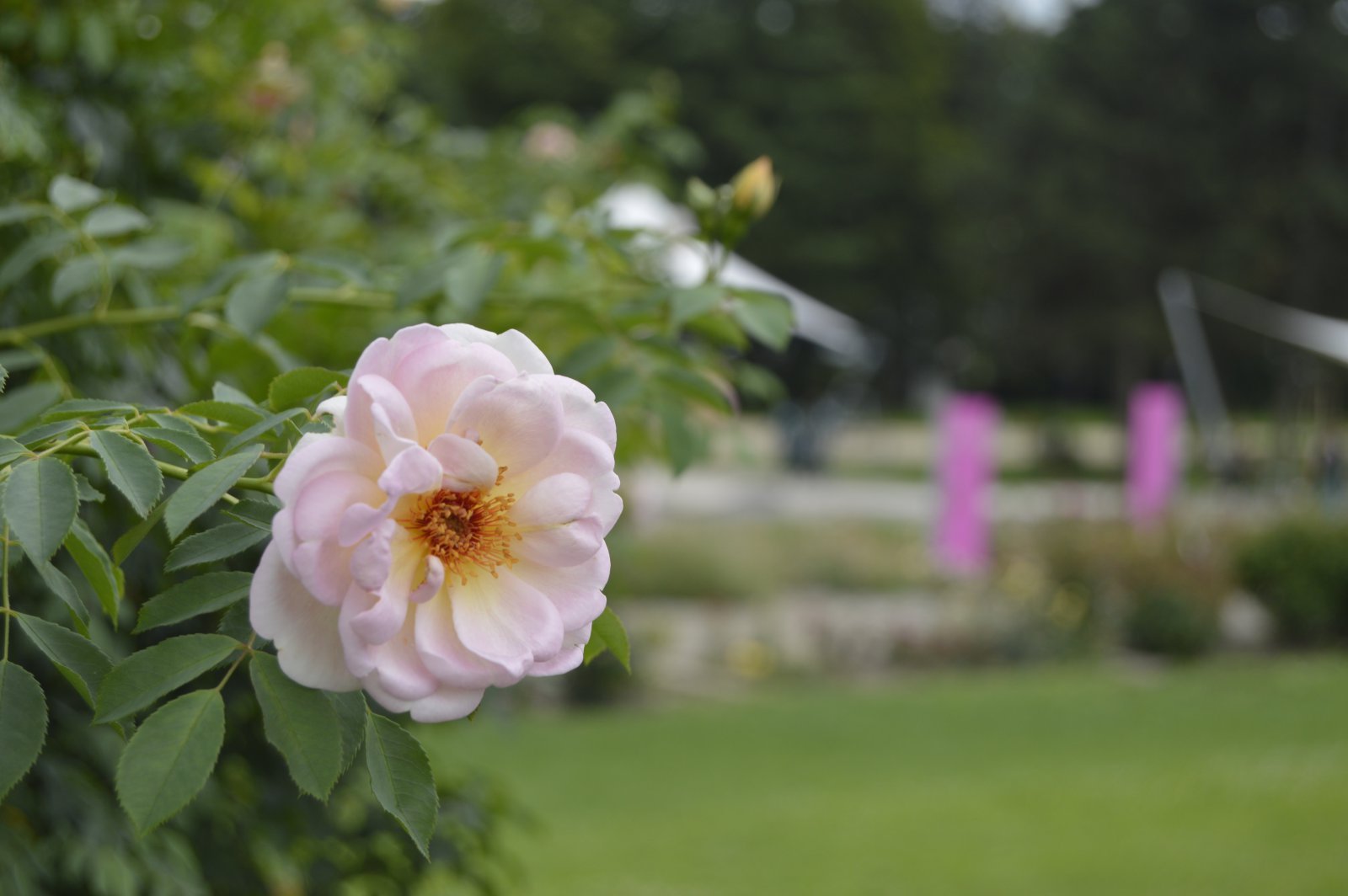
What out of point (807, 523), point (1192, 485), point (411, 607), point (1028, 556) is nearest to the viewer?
point (411, 607)

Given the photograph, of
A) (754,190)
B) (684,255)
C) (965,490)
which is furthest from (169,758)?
(965,490)

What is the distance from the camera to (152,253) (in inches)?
54.2

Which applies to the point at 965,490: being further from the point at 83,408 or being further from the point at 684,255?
the point at 83,408

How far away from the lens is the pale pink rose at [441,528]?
658mm

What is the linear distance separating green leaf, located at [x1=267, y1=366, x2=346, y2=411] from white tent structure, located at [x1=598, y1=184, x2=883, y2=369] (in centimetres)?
62

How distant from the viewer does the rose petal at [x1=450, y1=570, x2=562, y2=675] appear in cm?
71

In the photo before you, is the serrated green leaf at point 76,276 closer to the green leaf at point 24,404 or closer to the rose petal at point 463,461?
the green leaf at point 24,404

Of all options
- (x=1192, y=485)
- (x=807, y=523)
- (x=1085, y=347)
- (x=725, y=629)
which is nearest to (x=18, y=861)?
(x=725, y=629)

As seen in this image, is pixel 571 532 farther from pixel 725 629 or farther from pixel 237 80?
pixel 725 629

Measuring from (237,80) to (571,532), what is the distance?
5.75 feet

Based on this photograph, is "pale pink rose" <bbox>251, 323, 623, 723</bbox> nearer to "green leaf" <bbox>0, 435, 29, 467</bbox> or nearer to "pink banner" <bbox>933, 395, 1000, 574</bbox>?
"green leaf" <bbox>0, 435, 29, 467</bbox>

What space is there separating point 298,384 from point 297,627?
19cm

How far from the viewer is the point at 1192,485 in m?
26.2

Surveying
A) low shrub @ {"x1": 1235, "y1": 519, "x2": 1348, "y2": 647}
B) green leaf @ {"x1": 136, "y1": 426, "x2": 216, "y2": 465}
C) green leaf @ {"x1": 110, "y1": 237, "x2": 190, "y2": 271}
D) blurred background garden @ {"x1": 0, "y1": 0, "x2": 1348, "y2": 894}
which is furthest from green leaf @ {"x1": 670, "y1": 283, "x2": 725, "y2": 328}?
low shrub @ {"x1": 1235, "y1": 519, "x2": 1348, "y2": 647}
